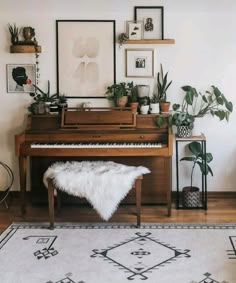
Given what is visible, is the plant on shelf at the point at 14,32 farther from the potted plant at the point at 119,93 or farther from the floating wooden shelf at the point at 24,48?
the potted plant at the point at 119,93

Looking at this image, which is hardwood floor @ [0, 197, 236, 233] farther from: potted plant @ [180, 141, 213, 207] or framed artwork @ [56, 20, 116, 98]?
framed artwork @ [56, 20, 116, 98]

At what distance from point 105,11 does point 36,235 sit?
2.36 m

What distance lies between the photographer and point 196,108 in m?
4.80

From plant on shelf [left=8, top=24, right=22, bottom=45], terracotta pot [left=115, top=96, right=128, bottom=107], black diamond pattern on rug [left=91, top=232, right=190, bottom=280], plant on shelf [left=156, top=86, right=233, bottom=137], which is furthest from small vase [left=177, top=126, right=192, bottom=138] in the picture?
plant on shelf [left=8, top=24, right=22, bottom=45]

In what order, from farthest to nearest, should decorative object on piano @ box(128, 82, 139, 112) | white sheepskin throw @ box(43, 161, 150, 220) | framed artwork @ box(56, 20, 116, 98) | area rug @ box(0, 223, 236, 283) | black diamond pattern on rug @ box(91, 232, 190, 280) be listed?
framed artwork @ box(56, 20, 116, 98) → decorative object on piano @ box(128, 82, 139, 112) → white sheepskin throw @ box(43, 161, 150, 220) → black diamond pattern on rug @ box(91, 232, 190, 280) → area rug @ box(0, 223, 236, 283)

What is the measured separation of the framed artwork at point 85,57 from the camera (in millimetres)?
4684

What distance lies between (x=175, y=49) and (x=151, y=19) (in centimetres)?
40

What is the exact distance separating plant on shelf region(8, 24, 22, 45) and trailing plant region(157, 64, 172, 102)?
1516mm

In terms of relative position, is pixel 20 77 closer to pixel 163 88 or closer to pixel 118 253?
pixel 163 88

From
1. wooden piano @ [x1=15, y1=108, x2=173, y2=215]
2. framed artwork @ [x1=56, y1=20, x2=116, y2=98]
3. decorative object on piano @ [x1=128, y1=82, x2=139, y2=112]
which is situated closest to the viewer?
wooden piano @ [x1=15, y1=108, x2=173, y2=215]

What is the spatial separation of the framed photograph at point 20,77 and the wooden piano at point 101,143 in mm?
400

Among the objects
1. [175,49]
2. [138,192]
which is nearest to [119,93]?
[175,49]

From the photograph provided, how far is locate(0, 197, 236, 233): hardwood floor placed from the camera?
4191 mm

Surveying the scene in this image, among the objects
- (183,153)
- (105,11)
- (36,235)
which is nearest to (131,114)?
(183,153)
